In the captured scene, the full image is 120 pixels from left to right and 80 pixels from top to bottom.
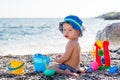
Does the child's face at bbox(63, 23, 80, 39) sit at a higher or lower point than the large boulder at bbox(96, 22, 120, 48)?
higher

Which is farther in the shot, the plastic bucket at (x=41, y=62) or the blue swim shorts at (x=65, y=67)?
the plastic bucket at (x=41, y=62)

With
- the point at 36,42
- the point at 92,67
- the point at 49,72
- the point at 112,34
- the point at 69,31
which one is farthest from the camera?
the point at 36,42

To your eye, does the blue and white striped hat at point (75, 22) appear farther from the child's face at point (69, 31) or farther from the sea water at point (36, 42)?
the sea water at point (36, 42)

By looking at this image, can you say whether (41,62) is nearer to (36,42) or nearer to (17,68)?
(17,68)

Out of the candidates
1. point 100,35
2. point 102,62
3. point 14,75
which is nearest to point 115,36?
point 100,35

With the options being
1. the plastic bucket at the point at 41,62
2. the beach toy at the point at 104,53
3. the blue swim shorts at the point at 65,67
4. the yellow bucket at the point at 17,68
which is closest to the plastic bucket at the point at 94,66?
the beach toy at the point at 104,53

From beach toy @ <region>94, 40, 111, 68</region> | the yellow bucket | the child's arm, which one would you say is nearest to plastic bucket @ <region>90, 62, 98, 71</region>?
beach toy @ <region>94, 40, 111, 68</region>

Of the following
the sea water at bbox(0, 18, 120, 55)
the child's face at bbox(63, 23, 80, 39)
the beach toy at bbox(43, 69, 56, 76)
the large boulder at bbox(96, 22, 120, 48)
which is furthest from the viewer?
the large boulder at bbox(96, 22, 120, 48)

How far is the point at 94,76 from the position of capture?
491cm

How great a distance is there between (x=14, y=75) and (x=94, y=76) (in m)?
1.30

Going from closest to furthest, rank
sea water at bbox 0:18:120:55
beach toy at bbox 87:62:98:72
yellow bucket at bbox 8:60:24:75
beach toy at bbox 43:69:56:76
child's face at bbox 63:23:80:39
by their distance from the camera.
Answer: beach toy at bbox 43:69:56:76 → child's face at bbox 63:23:80:39 → yellow bucket at bbox 8:60:24:75 → beach toy at bbox 87:62:98:72 → sea water at bbox 0:18:120:55

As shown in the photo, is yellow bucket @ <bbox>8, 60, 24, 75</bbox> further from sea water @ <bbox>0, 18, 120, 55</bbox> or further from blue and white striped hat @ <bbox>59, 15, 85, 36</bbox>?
sea water @ <bbox>0, 18, 120, 55</bbox>

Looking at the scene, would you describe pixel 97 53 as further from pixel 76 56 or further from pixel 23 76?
pixel 23 76

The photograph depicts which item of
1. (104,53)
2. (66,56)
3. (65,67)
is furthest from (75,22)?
(104,53)
